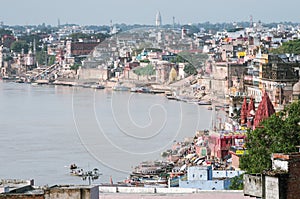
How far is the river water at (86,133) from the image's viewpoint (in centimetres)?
1348

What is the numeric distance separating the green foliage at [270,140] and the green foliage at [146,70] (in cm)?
3111

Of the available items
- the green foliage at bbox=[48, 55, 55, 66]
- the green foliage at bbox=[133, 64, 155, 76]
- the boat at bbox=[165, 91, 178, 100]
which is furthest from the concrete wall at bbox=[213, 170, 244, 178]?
the green foliage at bbox=[48, 55, 55, 66]

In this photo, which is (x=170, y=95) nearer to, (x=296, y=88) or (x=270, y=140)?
(x=296, y=88)

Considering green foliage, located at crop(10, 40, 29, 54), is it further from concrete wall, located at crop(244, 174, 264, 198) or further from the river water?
concrete wall, located at crop(244, 174, 264, 198)

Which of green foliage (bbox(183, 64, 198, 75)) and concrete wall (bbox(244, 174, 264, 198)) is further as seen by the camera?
green foliage (bbox(183, 64, 198, 75))

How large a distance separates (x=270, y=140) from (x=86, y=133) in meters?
10.1

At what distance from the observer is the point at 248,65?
2700cm

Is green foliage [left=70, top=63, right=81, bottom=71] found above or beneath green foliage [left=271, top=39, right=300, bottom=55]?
beneath

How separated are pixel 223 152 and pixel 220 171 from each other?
280cm

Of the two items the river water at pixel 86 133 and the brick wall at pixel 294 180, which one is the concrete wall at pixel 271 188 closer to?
the brick wall at pixel 294 180

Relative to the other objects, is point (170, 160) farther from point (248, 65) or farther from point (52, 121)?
point (248, 65)

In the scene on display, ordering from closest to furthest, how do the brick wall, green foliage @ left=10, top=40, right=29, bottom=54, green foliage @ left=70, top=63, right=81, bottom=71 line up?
the brick wall < green foliage @ left=70, top=63, right=81, bottom=71 < green foliage @ left=10, top=40, right=29, bottom=54

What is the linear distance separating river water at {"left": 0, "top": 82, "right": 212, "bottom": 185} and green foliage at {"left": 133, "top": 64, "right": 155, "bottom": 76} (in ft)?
27.9

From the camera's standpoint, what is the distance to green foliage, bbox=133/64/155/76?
3997 centimetres
